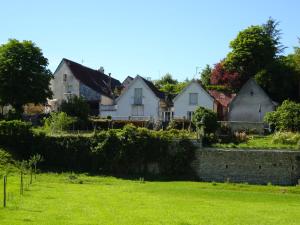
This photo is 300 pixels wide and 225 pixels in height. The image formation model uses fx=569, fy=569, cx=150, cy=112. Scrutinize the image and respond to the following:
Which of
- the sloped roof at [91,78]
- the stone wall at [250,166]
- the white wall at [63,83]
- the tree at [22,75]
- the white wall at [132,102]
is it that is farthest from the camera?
the sloped roof at [91,78]

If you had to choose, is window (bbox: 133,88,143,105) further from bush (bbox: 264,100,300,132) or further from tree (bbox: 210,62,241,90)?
bush (bbox: 264,100,300,132)

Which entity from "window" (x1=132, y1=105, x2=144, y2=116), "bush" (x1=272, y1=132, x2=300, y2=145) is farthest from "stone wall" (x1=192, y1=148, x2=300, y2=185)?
"window" (x1=132, y1=105, x2=144, y2=116)

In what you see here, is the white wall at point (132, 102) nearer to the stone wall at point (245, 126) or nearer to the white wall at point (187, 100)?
the white wall at point (187, 100)

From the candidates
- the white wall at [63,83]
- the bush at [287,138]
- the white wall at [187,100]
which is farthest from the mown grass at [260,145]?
the white wall at [63,83]

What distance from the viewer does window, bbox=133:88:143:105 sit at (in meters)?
61.0

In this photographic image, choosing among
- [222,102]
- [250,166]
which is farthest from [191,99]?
[250,166]

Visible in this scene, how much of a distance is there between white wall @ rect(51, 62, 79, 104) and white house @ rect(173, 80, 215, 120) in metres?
15.2

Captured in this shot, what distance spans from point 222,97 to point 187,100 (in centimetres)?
665

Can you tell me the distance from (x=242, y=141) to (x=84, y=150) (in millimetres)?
12950

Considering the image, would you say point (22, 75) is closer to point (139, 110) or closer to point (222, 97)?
point (139, 110)

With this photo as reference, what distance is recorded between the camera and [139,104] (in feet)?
200

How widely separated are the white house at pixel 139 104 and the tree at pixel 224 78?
994cm

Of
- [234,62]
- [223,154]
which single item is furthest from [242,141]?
[234,62]

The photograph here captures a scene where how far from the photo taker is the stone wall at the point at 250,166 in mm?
42469
